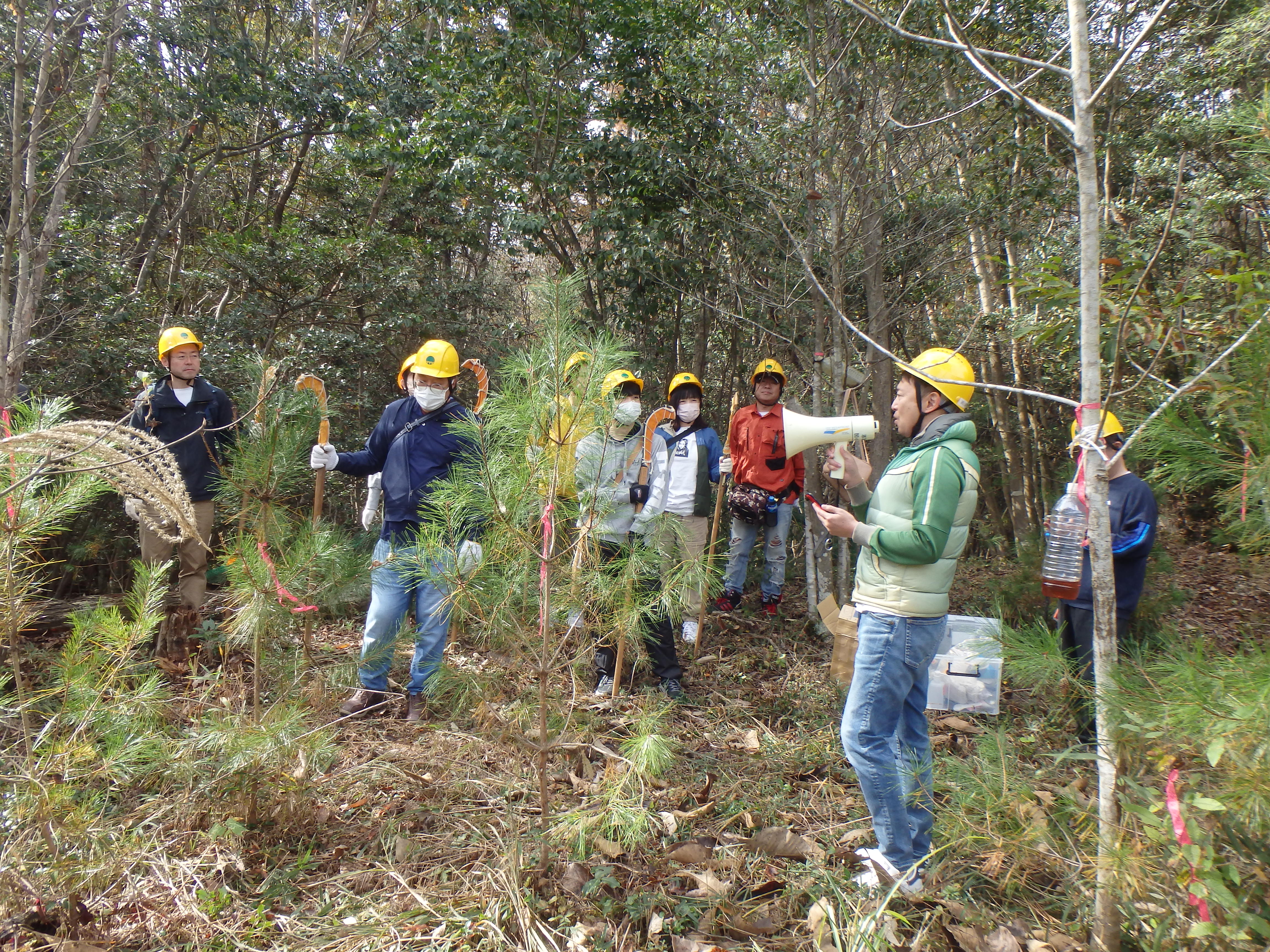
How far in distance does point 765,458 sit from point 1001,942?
405 cm

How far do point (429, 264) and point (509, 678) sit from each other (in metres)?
6.90

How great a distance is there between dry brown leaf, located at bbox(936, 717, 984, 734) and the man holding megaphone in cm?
180

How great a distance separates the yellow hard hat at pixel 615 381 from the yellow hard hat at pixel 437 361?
0.97 m

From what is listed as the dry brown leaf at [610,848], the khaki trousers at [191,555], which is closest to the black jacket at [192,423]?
the khaki trousers at [191,555]

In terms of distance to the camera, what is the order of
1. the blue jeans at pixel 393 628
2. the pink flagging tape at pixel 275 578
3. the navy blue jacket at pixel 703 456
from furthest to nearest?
the navy blue jacket at pixel 703 456, the blue jeans at pixel 393 628, the pink flagging tape at pixel 275 578

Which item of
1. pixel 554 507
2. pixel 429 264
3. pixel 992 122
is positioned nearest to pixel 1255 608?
pixel 992 122

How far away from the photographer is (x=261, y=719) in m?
2.82

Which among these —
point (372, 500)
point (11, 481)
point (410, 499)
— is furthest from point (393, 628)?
point (11, 481)

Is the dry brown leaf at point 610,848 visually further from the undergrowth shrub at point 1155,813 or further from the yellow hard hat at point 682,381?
the yellow hard hat at point 682,381

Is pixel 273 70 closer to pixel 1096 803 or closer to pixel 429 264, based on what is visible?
pixel 429 264

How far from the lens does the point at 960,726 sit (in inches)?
168

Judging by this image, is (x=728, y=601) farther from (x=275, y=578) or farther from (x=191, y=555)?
(x=191, y=555)

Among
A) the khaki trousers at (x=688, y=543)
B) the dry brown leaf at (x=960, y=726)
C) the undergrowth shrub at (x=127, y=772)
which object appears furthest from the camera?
the dry brown leaf at (x=960, y=726)

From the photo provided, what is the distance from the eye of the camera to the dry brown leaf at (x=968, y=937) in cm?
223
